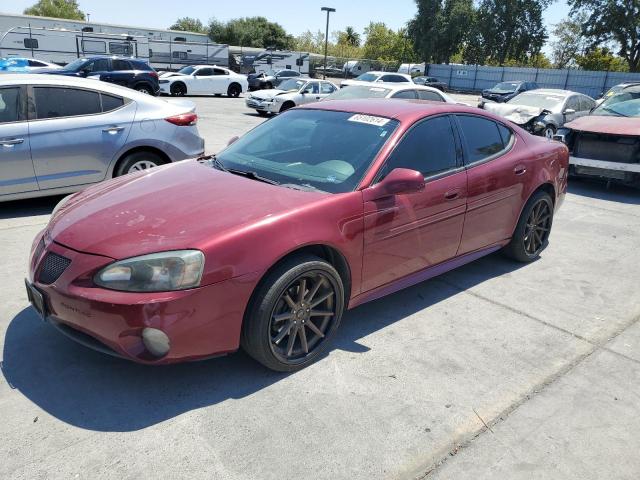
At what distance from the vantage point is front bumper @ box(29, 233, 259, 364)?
253cm

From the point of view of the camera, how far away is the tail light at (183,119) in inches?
255

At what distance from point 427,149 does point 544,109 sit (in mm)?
10198

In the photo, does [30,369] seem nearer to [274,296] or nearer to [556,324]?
[274,296]

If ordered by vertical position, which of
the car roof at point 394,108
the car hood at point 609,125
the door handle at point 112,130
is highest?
the car roof at point 394,108

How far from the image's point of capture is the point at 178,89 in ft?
76.4

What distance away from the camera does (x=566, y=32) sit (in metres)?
68.0

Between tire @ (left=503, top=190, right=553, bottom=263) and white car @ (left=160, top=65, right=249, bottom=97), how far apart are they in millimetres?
20493

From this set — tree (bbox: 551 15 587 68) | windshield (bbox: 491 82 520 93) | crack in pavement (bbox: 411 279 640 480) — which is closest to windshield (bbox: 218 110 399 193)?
crack in pavement (bbox: 411 279 640 480)

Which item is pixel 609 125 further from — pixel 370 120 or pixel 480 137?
pixel 370 120

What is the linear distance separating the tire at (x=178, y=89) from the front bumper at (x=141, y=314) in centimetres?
2191

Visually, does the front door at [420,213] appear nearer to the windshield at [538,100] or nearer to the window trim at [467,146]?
the window trim at [467,146]

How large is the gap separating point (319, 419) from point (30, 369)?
1.72 metres

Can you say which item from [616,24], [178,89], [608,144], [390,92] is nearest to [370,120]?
[608,144]

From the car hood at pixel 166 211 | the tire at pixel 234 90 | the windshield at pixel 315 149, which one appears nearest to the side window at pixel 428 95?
the windshield at pixel 315 149
